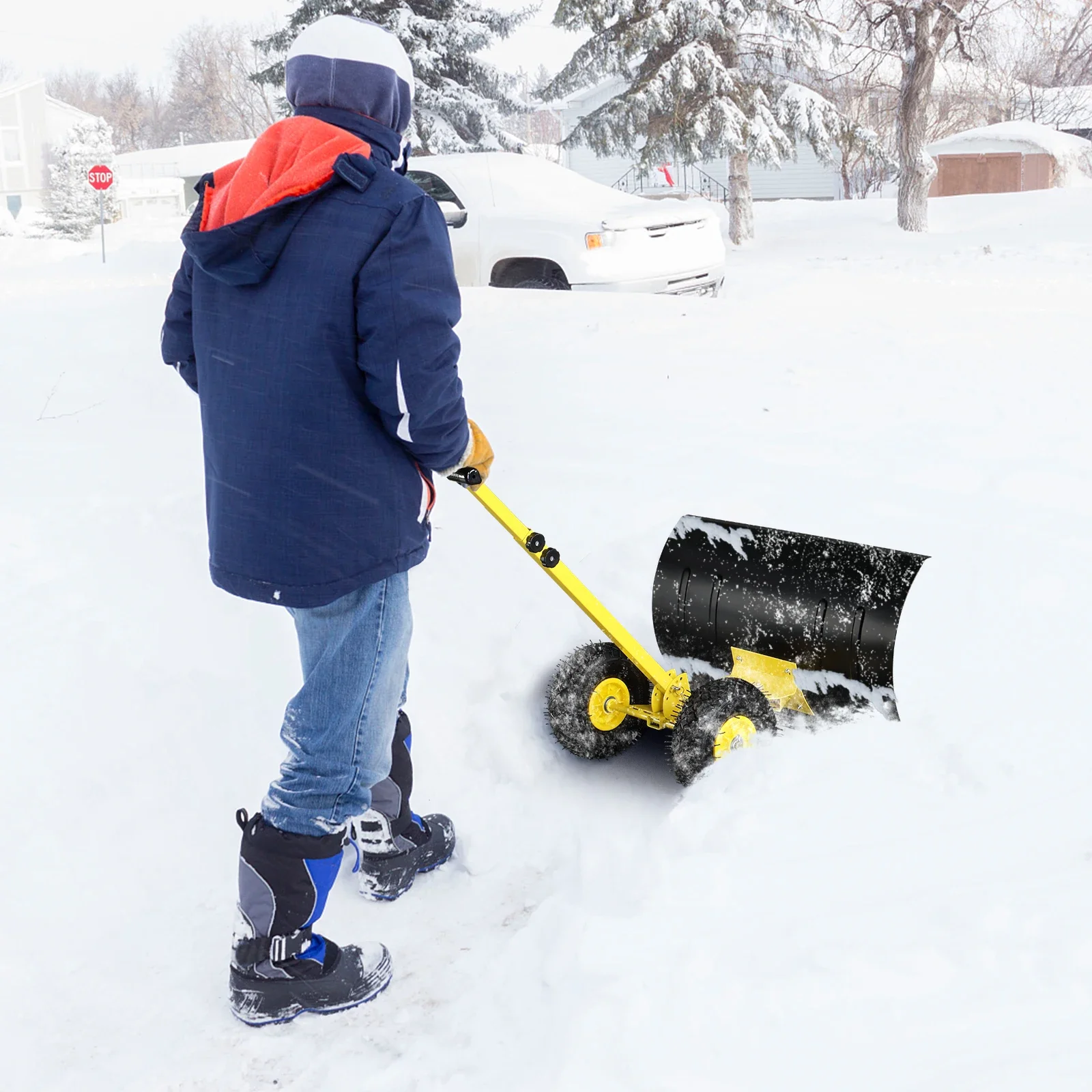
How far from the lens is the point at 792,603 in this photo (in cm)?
348

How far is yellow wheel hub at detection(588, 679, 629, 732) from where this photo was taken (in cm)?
353

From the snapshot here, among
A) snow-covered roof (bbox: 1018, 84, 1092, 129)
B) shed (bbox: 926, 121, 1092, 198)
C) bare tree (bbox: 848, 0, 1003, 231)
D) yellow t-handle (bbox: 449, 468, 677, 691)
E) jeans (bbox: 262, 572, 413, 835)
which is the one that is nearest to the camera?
jeans (bbox: 262, 572, 413, 835)

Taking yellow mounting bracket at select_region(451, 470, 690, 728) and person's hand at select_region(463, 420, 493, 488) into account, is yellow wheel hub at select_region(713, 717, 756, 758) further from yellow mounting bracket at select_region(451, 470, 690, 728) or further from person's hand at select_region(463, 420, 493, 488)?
person's hand at select_region(463, 420, 493, 488)

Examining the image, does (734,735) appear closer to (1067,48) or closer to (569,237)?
(569,237)

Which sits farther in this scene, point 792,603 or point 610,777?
point 610,777

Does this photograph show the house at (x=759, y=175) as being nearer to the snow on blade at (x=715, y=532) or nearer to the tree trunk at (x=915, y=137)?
the tree trunk at (x=915, y=137)

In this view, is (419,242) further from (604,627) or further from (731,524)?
(731,524)

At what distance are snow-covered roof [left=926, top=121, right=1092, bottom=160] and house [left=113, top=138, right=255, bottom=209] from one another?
31.4m

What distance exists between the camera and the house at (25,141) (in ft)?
190

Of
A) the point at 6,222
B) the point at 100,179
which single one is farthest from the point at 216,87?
the point at 100,179

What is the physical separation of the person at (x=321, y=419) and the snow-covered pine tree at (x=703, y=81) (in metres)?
17.6

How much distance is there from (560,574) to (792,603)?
0.86 m

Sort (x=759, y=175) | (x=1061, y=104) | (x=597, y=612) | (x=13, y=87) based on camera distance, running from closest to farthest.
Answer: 1. (x=597, y=612)
2. (x=1061, y=104)
3. (x=759, y=175)
4. (x=13, y=87)

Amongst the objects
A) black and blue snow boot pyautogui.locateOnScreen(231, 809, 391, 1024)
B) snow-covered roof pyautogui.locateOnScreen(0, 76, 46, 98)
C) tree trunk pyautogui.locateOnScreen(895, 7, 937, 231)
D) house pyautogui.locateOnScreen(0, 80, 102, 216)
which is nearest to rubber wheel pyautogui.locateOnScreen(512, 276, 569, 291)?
black and blue snow boot pyautogui.locateOnScreen(231, 809, 391, 1024)
